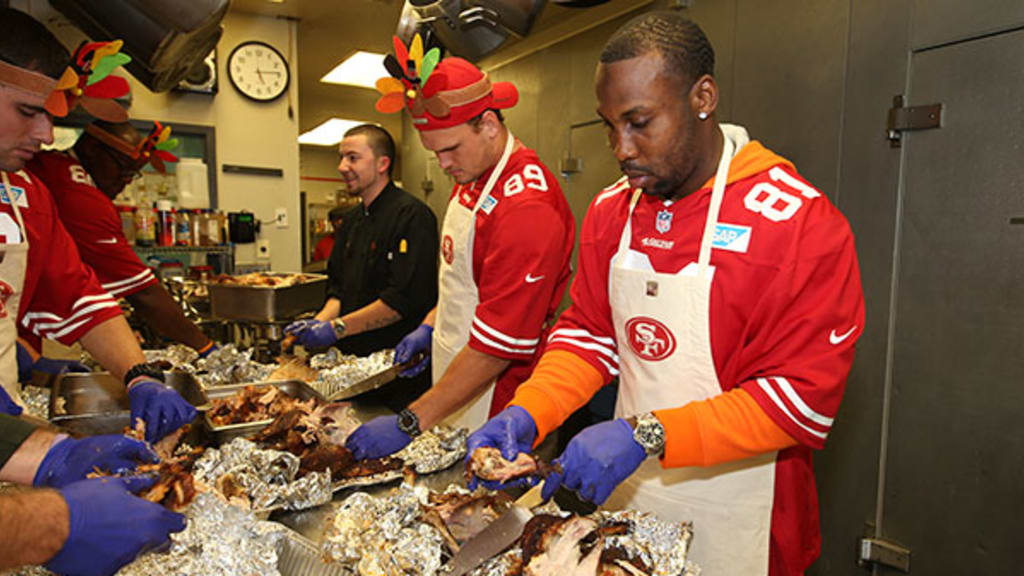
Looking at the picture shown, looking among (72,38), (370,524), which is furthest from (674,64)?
(72,38)

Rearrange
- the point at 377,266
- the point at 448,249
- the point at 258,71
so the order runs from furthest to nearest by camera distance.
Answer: the point at 258,71, the point at 377,266, the point at 448,249

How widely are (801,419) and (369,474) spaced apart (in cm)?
114

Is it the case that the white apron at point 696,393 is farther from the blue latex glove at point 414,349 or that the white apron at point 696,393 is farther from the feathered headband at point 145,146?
the feathered headband at point 145,146

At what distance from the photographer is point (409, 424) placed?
186 cm

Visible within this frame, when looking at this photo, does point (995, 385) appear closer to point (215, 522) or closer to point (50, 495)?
point (215, 522)

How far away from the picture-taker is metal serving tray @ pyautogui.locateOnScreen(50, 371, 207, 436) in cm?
215

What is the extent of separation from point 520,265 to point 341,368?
130cm

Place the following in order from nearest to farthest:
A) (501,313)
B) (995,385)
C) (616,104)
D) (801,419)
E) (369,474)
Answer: (801,419)
(616,104)
(369,474)
(501,313)
(995,385)

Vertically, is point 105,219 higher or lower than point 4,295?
higher

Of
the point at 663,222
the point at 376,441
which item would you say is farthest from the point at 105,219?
the point at 663,222

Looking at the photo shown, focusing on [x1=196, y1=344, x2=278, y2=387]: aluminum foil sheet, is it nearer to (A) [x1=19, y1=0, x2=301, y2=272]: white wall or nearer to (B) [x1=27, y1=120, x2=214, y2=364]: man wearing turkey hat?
(B) [x1=27, y1=120, x2=214, y2=364]: man wearing turkey hat

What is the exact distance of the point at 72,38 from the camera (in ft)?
16.8

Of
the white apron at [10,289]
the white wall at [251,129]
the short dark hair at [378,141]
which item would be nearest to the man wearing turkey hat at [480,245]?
the white apron at [10,289]

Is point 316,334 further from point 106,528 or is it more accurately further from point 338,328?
point 106,528
